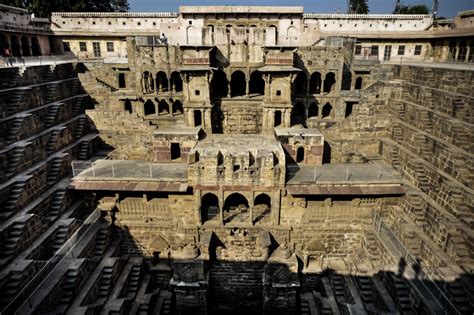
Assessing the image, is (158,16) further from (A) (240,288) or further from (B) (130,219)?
(A) (240,288)

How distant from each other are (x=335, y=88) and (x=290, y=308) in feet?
55.6

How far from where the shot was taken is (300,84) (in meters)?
26.3

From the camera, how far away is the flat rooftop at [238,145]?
58.4 feet

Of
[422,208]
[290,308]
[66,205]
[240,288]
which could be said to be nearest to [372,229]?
[422,208]

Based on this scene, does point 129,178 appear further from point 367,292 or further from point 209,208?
point 367,292

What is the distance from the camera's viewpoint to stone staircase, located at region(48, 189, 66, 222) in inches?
652

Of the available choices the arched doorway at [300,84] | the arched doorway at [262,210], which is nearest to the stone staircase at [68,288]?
the arched doorway at [262,210]

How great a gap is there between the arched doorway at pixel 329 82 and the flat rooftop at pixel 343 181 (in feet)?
32.0

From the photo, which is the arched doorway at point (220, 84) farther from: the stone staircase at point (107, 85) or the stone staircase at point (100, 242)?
the stone staircase at point (100, 242)

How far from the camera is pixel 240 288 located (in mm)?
18297

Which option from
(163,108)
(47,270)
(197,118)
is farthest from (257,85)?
(47,270)

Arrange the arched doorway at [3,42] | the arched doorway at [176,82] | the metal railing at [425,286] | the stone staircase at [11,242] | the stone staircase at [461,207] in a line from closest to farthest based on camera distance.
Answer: the metal railing at [425,286] < the stone staircase at [11,242] < the stone staircase at [461,207] < the arched doorway at [176,82] < the arched doorway at [3,42]

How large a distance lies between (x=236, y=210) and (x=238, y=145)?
4.11 metres

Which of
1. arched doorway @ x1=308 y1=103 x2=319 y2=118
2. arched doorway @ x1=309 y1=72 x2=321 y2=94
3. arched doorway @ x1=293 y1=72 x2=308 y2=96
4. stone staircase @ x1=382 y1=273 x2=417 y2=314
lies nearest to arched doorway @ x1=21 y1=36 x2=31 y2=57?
arched doorway @ x1=293 y1=72 x2=308 y2=96
